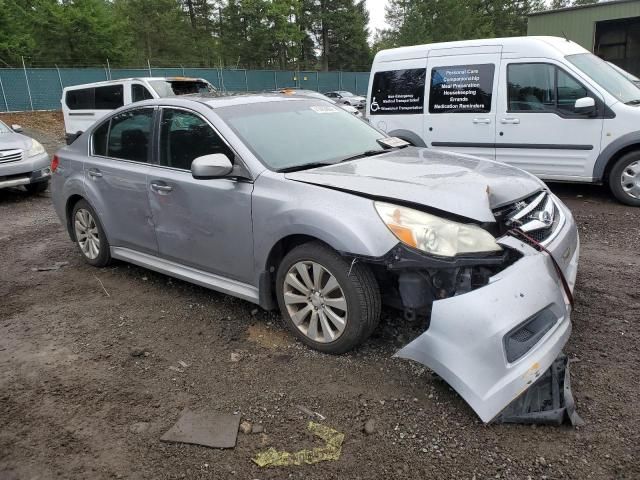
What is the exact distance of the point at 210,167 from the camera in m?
3.35

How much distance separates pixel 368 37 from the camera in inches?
2050

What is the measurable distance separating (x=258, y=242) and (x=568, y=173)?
5.02m

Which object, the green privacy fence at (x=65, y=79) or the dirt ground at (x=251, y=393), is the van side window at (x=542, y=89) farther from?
the green privacy fence at (x=65, y=79)

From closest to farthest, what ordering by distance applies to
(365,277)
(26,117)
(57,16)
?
1. (365,277)
2. (26,117)
3. (57,16)

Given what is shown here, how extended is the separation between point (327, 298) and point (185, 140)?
5.81ft

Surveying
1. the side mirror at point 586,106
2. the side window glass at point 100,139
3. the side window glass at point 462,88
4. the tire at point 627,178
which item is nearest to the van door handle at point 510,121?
the side window glass at point 462,88

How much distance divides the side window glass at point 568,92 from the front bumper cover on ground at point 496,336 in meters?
4.61

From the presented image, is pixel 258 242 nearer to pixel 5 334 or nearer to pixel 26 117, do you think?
pixel 5 334

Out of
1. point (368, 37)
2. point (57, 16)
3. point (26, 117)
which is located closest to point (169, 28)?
point (57, 16)

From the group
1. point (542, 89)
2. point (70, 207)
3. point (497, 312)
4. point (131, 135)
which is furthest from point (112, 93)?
point (497, 312)

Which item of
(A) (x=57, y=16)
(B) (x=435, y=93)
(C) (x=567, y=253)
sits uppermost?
(A) (x=57, y=16)

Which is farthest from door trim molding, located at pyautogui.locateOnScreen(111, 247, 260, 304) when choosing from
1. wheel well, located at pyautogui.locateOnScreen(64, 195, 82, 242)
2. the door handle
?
wheel well, located at pyautogui.locateOnScreen(64, 195, 82, 242)

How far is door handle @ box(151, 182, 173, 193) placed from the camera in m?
3.96

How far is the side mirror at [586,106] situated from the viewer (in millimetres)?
6277
